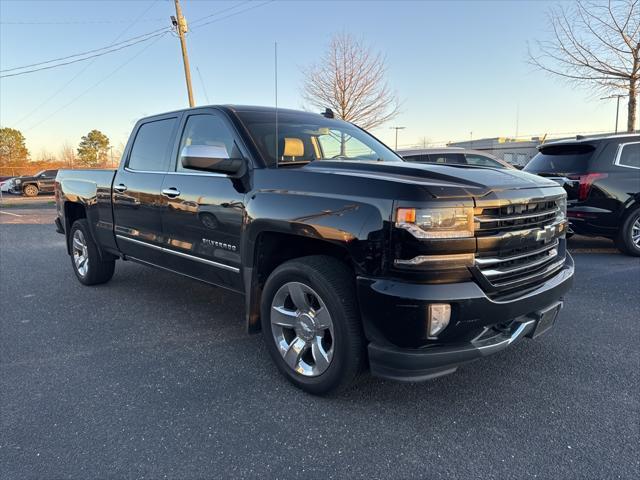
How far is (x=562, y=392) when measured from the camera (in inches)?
111

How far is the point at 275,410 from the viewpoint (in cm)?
266

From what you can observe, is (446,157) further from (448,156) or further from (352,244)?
(352,244)

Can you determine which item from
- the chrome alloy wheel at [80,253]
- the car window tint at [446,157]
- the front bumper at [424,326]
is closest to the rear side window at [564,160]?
the car window tint at [446,157]

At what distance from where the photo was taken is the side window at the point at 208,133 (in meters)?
3.37

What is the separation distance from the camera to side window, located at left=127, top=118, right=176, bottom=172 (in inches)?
159

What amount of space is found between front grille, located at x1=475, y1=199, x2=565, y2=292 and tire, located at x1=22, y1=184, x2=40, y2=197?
97.1 feet

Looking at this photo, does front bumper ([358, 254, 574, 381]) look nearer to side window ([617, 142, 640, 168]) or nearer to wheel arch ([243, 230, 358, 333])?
wheel arch ([243, 230, 358, 333])

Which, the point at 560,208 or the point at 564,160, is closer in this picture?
the point at 560,208

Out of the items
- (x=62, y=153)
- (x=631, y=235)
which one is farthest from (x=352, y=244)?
(x=62, y=153)

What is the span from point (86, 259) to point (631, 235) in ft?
24.2

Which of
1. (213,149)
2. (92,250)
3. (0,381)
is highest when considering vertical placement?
(213,149)

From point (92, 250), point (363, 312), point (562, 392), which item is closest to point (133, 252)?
point (92, 250)

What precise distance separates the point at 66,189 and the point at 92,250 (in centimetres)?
89

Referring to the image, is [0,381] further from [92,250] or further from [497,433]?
[497,433]
